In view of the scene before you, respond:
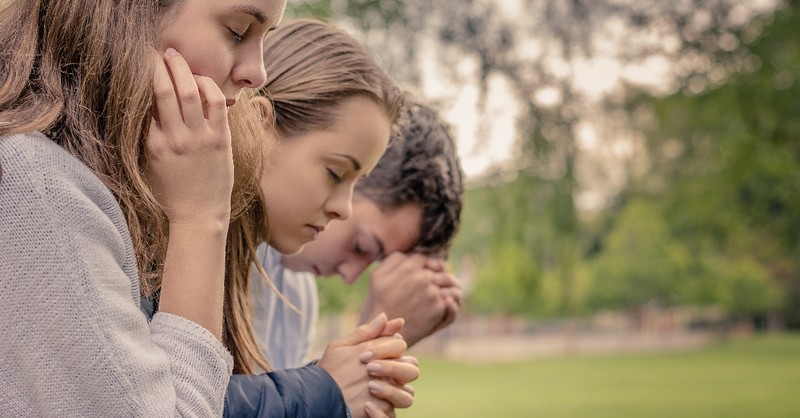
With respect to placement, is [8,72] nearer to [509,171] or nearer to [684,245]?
[509,171]

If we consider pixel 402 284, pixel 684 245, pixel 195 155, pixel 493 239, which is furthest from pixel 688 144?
pixel 195 155

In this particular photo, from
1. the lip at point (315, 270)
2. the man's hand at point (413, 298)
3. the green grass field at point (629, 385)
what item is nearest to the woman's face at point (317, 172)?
the man's hand at point (413, 298)

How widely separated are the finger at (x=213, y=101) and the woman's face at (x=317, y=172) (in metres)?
0.53

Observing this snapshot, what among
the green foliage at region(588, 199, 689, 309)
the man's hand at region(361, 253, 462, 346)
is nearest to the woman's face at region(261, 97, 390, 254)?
the man's hand at region(361, 253, 462, 346)

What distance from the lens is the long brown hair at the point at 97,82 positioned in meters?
1.00

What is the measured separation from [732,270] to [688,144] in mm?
5665

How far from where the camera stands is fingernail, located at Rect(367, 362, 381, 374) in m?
1.31

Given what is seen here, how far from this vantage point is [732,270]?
17.3 meters

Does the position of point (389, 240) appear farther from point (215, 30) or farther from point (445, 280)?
point (215, 30)

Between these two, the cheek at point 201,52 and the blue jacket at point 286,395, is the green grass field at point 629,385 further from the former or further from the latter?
the cheek at point 201,52

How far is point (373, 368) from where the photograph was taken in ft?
4.31

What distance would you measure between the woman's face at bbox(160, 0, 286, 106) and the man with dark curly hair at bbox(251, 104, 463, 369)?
778 millimetres

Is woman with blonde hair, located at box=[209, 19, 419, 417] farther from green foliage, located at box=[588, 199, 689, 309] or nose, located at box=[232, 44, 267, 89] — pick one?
green foliage, located at box=[588, 199, 689, 309]

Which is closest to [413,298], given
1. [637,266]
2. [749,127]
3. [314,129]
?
[314,129]
